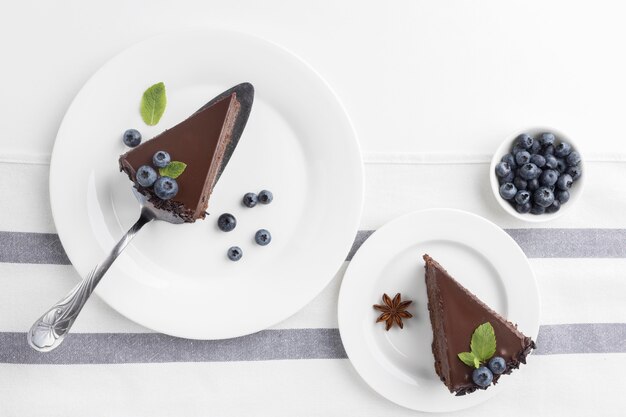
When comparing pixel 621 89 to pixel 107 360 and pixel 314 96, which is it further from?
pixel 107 360

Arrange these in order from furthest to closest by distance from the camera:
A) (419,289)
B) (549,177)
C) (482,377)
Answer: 1. (419,289)
2. (549,177)
3. (482,377)

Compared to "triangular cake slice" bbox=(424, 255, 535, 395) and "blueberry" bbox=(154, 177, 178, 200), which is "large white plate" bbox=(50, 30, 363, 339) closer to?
"blueberry" bbox=(154, 177, 178, 200)

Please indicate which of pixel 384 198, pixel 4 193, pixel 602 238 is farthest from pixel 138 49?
pixel 602 238

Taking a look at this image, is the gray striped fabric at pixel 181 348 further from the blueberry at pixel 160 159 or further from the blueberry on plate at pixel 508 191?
the blueberry at pixel 160 159

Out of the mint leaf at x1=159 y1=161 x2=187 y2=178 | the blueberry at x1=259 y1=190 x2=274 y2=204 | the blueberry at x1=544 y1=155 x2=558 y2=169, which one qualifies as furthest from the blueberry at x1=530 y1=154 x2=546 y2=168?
the mint leaf at x1=159 y1=161 x2=187 y2=178

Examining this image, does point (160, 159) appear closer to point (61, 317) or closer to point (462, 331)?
point (61, 317)

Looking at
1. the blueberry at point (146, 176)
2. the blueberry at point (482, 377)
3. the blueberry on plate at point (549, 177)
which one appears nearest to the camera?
the blueberry at point (146, 176)

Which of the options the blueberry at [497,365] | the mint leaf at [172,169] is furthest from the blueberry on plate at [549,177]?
the mint leaf at [172,169]

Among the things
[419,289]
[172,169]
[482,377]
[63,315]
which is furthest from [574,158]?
[63,315]
